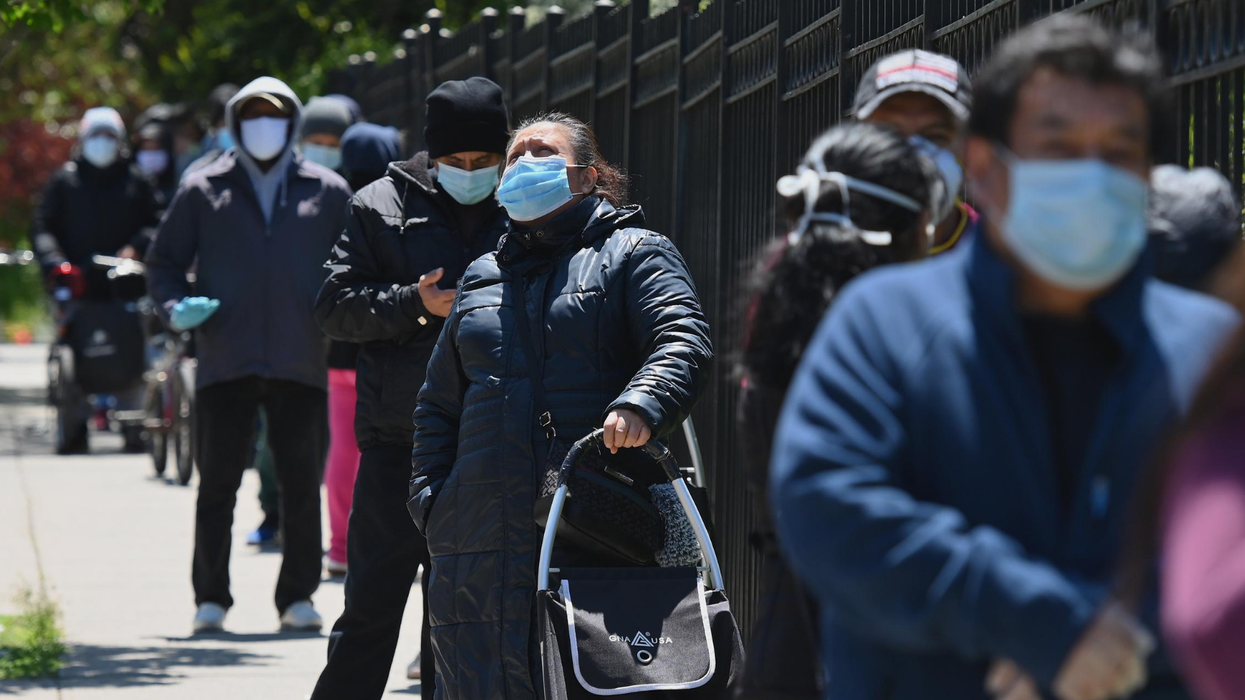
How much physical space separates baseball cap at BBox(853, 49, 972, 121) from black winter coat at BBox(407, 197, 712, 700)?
1.25m

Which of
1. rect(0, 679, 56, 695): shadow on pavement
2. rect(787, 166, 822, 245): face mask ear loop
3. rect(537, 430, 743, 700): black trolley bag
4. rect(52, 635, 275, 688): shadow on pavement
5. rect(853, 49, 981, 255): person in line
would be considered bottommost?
rect(0, 679, 56, 695): shadow on pavement

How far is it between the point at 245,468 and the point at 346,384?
38.8 inches

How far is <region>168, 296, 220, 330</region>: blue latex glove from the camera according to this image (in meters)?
7.35

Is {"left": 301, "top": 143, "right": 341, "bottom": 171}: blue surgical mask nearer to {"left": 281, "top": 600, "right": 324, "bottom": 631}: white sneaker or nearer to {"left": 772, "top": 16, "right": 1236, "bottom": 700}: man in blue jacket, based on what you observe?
{"left": 281, "top": 600, "right": 324, "bottom": 631}: white sneaker

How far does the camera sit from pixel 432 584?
15.3 feet

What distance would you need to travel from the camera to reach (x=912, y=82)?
325 cm

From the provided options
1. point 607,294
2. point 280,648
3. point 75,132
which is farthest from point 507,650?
point 75,132

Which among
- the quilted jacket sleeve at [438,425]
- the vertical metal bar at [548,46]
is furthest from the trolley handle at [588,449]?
the vertical metal bar at [548,46]

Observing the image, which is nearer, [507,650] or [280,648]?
[507,650]

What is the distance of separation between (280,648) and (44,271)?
6.76 meters

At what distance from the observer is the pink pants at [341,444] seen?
8.41 m

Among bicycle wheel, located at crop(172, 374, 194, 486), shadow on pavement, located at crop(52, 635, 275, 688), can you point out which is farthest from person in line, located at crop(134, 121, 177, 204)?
shadow on pavement, located at crop(52, 635, 275, 688)

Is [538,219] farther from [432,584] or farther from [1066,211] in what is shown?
[1066,211]

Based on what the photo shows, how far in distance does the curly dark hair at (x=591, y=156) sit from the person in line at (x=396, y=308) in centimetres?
56
